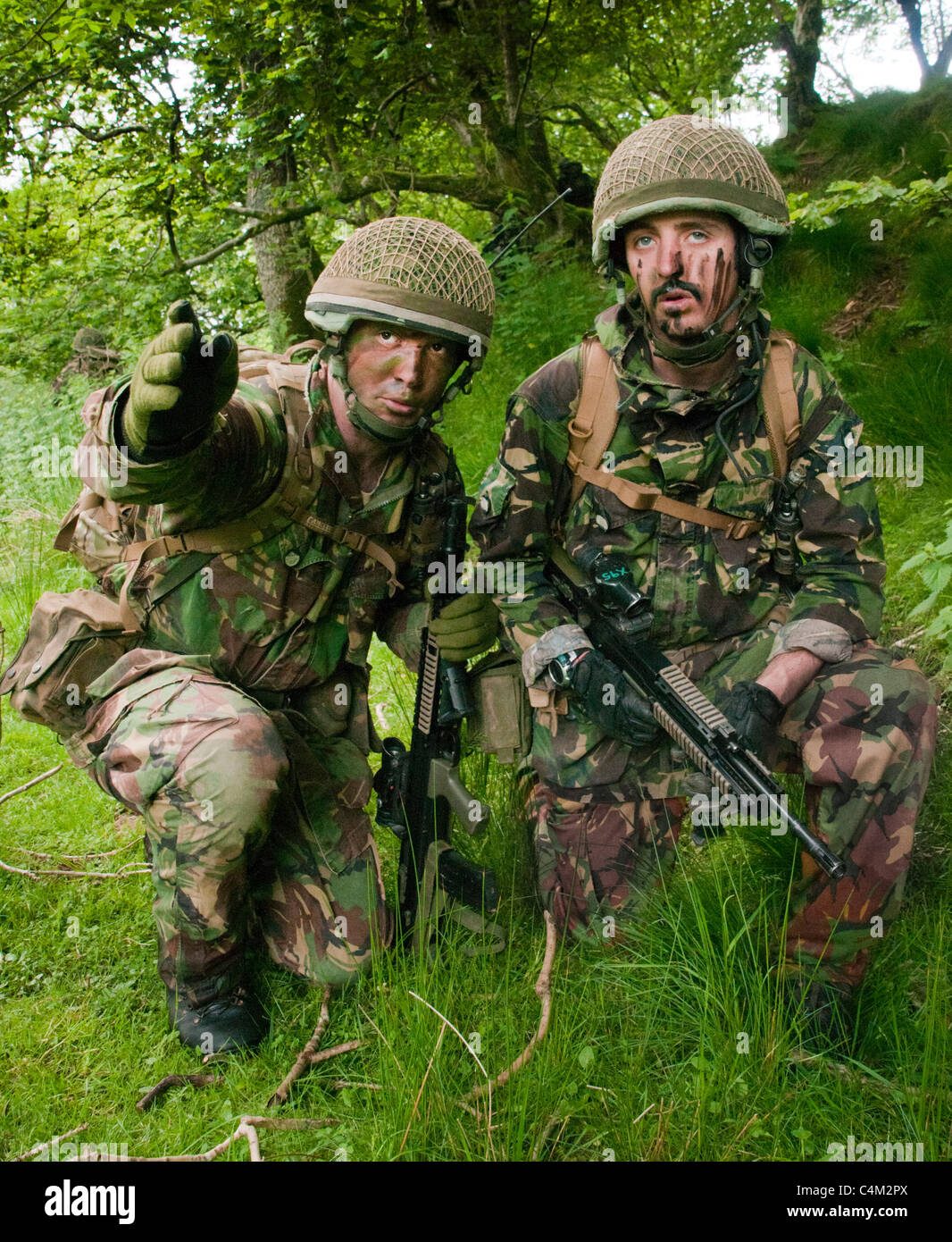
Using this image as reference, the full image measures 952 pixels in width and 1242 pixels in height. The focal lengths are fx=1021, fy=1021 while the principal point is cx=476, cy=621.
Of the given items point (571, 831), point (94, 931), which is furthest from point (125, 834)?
point (571, 831)

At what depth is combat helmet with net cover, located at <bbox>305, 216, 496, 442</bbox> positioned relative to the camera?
2.98 m

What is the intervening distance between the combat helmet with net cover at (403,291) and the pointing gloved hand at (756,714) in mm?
1274

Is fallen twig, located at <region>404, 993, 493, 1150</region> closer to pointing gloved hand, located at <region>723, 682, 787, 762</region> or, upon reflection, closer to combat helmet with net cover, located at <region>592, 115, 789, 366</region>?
pointing gloved hand, located at <region>723, 682, 787, 762</region>

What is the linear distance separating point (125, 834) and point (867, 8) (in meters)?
13.3

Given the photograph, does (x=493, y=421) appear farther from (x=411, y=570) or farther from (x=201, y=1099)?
(x=201, y=1099)

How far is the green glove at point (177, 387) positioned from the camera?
2260 mm

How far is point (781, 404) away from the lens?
10.3 ft

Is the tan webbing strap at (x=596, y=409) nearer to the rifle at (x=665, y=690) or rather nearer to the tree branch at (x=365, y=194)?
the rifle at (x=665, y=690)

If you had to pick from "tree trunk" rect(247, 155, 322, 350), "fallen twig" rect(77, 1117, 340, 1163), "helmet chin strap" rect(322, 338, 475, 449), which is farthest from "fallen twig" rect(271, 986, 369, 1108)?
"tree trunk" rect(247, 155, 322, 350)

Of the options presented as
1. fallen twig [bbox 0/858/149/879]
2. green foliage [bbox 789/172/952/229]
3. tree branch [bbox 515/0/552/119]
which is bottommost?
fallen twig [bbox 0/858/149/879]

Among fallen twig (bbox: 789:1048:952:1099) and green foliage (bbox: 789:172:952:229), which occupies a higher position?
green foliage (bbox: 789:172:952:229)

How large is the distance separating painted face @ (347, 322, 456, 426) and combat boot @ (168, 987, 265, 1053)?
5.81ft

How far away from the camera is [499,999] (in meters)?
2.65

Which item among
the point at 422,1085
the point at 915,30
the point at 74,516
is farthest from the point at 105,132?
the point at 915,30
